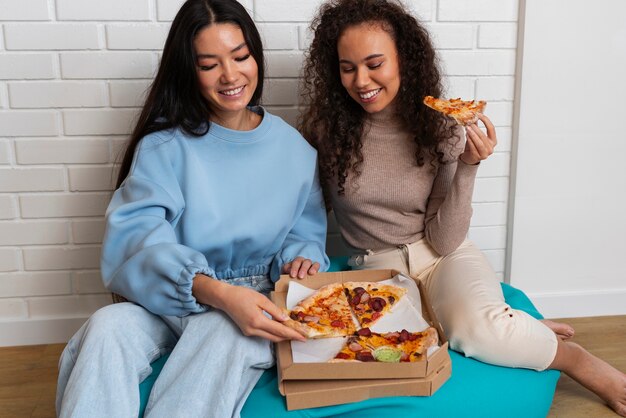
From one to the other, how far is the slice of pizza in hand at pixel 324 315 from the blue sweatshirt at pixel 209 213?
0.21 metres

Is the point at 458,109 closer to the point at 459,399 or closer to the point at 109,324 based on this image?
the point at 459,399

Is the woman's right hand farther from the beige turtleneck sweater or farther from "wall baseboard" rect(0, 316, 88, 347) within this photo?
"wall baseboard" rect(0, 316, 88, 347)

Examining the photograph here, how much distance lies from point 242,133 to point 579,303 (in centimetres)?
137

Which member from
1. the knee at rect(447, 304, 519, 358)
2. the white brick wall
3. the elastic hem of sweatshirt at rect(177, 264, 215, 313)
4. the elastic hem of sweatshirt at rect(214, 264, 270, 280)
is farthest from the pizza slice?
the white brick wall

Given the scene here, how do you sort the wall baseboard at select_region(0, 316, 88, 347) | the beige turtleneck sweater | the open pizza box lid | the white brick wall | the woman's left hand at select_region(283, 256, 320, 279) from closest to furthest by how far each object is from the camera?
1. the open pizza box lid
2. the woman's left hand at select_region(283, 256, 320, 279)
3. the beige turtleneck sweater
4. the white brick wall
5. the wall baseboard at select_region(0, 316, 88, 347)

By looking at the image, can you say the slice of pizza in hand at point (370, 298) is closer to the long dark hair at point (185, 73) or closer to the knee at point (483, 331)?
the knee at point (483, 331)

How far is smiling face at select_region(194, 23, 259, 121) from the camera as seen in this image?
67.1 inches

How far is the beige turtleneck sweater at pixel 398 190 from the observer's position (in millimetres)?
1957

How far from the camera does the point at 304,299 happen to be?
5.53 ft

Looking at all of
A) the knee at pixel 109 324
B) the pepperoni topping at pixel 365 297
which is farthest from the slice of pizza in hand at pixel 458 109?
the knee at pixel 109 324

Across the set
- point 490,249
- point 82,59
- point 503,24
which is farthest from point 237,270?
point 503,24

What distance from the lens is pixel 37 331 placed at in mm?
2297

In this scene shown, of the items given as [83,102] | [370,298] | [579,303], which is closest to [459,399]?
[370,298]

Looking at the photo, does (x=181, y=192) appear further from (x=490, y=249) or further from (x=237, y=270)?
(x=490, y=249)
